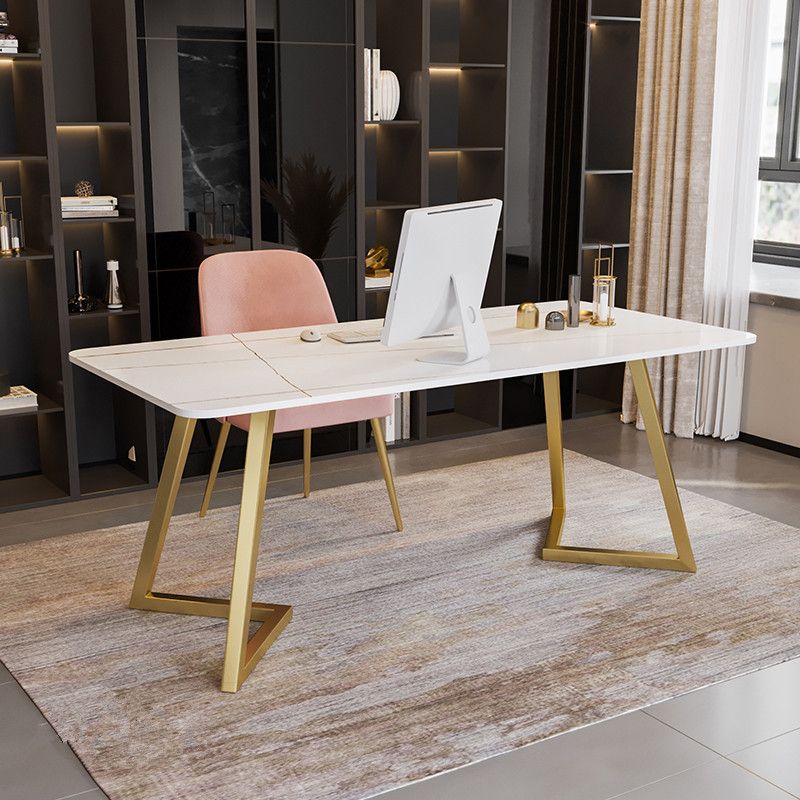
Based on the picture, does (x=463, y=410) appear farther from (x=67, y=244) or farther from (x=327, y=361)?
(x=327, y=361)

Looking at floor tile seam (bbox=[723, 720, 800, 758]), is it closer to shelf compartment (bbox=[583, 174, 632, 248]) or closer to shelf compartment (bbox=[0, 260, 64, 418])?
shelf compartment (bbox=[0, 260, 64, 418])

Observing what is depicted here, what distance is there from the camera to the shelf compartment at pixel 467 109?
4.82 m

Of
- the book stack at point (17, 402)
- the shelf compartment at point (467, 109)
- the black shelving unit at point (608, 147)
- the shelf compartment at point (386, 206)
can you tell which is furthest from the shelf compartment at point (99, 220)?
the black shelving unit at point (608, 147)

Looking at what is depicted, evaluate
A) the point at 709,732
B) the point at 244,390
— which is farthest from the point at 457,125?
the point at 709,732

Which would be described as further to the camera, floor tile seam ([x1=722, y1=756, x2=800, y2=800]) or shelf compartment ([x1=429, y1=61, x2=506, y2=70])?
shelf compartment ([x1=429, y1=61, x2=506, y2=70])

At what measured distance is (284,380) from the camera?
8.94 feet

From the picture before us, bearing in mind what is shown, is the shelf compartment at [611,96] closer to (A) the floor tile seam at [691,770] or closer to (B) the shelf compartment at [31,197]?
(B) the shelf compartment at [31,197]

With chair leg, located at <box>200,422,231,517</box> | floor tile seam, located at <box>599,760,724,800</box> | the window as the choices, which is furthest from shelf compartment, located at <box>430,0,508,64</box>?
floor tile seam, located at <box>599,760,724,800</box>

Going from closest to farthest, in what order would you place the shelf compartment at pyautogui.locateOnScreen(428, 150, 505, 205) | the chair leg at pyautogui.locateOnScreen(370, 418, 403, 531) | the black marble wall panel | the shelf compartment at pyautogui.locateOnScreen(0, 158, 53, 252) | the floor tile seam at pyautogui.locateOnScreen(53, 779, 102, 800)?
the floor tile seam at pyautogui.locateOnScreen(53, 779, 102, 800) → the chair leg at pyautogui.locateOnScreen(370, 418, 403, 531) → the shelf compartment at pyautogui.locateOnScreen(0, 158, 53, 252) → the black marble wall panel → the shelf compartment at pyautogui.locateOnScreen(428, 150, 505, 205)

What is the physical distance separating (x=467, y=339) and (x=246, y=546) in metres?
0.82

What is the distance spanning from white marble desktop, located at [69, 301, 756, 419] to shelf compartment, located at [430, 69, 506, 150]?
162 cm

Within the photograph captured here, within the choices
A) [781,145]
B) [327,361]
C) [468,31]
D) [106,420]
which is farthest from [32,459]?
[781,145]

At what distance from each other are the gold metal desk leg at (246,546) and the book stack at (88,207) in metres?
1.69

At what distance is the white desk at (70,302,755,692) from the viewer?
8.64ft
